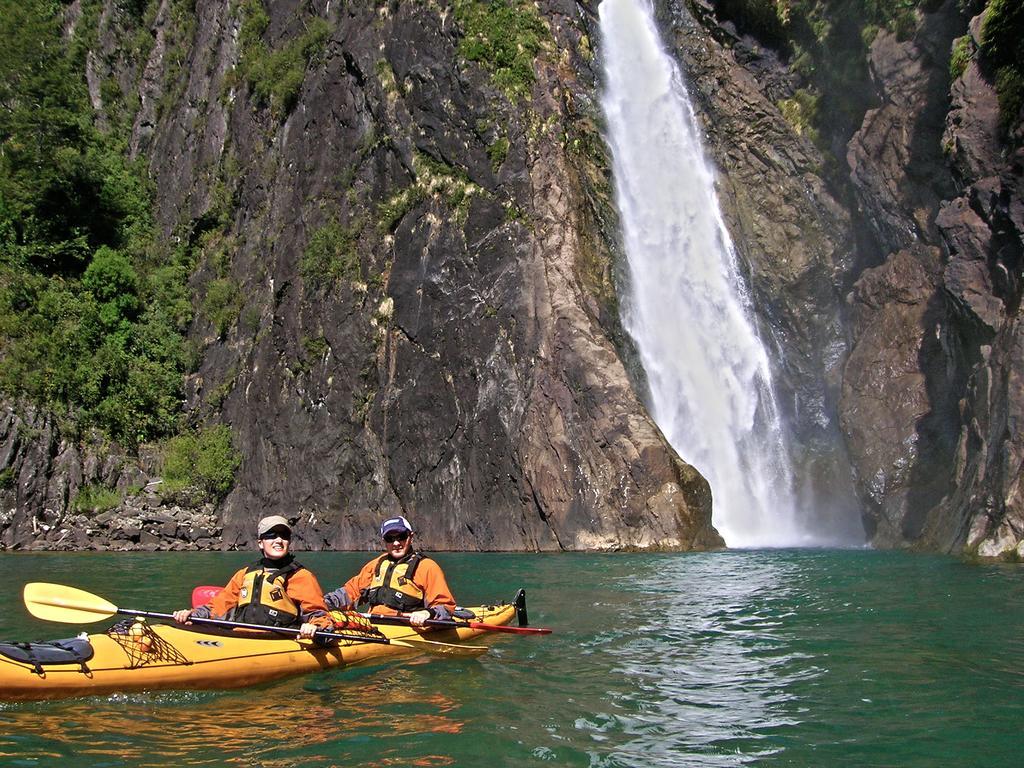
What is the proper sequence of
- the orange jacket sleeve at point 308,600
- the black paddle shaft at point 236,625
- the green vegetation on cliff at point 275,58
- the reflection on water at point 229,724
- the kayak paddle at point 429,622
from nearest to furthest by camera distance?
the reflection on water at point 229,724
the black paddle shaft at point 236,625
the orange jacket sleeve at point 308,600
the kayak paddle at point 429,622
the green vegetation on cliff at point 275,58

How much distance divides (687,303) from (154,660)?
80.8ft

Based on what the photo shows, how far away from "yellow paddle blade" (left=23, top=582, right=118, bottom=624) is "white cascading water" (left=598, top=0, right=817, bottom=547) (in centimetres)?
2049

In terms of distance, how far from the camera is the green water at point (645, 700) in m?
6.32

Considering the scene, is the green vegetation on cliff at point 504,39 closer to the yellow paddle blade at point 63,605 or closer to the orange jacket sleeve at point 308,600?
the orange jacket sleeve at point 308,600

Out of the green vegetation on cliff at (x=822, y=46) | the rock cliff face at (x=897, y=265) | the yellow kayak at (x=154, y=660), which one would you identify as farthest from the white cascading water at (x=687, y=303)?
the yellow kayak at (x=154, y=660)

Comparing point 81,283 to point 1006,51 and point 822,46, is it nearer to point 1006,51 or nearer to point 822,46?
point 822,46

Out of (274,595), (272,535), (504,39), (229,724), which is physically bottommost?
(229,724)

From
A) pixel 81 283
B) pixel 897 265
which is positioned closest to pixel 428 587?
pixel 897 265

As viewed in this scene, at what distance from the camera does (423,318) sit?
28.4 m

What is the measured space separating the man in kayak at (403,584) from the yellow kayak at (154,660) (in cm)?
95

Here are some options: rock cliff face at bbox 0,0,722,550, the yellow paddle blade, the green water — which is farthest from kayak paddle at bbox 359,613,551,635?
rock cliff face at bbox 0,0,722,550

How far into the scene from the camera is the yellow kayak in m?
7.47

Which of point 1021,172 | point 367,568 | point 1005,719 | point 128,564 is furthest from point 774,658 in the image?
point 128,564

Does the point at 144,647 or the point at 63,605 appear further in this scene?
the point at 63,605
